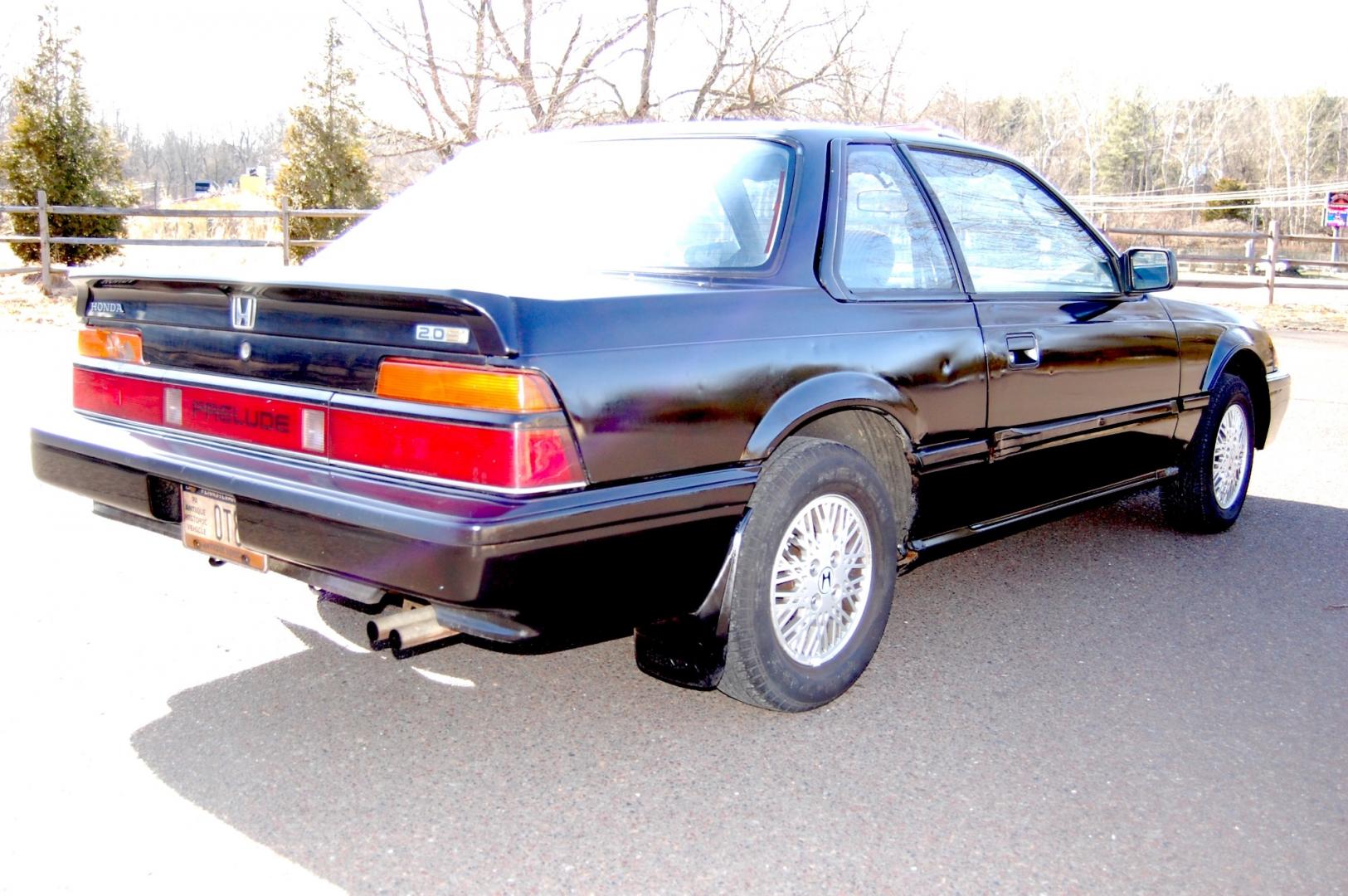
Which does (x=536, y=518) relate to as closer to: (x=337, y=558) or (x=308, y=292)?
(x=337, y=558)

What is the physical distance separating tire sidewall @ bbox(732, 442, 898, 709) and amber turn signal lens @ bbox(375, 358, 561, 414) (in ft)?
2.37

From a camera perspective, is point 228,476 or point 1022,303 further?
point 1022,303

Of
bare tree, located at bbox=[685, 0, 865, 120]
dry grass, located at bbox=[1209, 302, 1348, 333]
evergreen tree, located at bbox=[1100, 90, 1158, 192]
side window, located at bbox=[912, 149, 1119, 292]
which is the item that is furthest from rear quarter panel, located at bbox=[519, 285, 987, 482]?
evergreen tree, located at bbox=[1100, 90, 1158, 192]

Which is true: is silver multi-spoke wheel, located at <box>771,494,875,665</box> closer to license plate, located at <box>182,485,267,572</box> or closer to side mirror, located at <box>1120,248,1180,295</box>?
license plate, located at <box>182,485,267,572</box>

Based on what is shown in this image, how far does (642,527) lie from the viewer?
9.09 ft

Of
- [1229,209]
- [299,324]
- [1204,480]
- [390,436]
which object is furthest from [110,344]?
[1229,209]

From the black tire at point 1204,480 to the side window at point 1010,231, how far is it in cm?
102

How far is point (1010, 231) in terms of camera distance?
4180 millimetres

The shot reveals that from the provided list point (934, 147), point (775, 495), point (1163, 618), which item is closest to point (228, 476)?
point (775, 495)

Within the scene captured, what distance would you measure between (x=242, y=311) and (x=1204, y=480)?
4070 mm

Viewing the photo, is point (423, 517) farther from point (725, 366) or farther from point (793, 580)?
point (793, 580)

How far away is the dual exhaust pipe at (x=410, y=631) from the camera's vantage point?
2.86 meters

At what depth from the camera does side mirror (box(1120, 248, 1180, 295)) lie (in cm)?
454

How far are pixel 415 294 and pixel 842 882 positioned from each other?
1.51 metres
